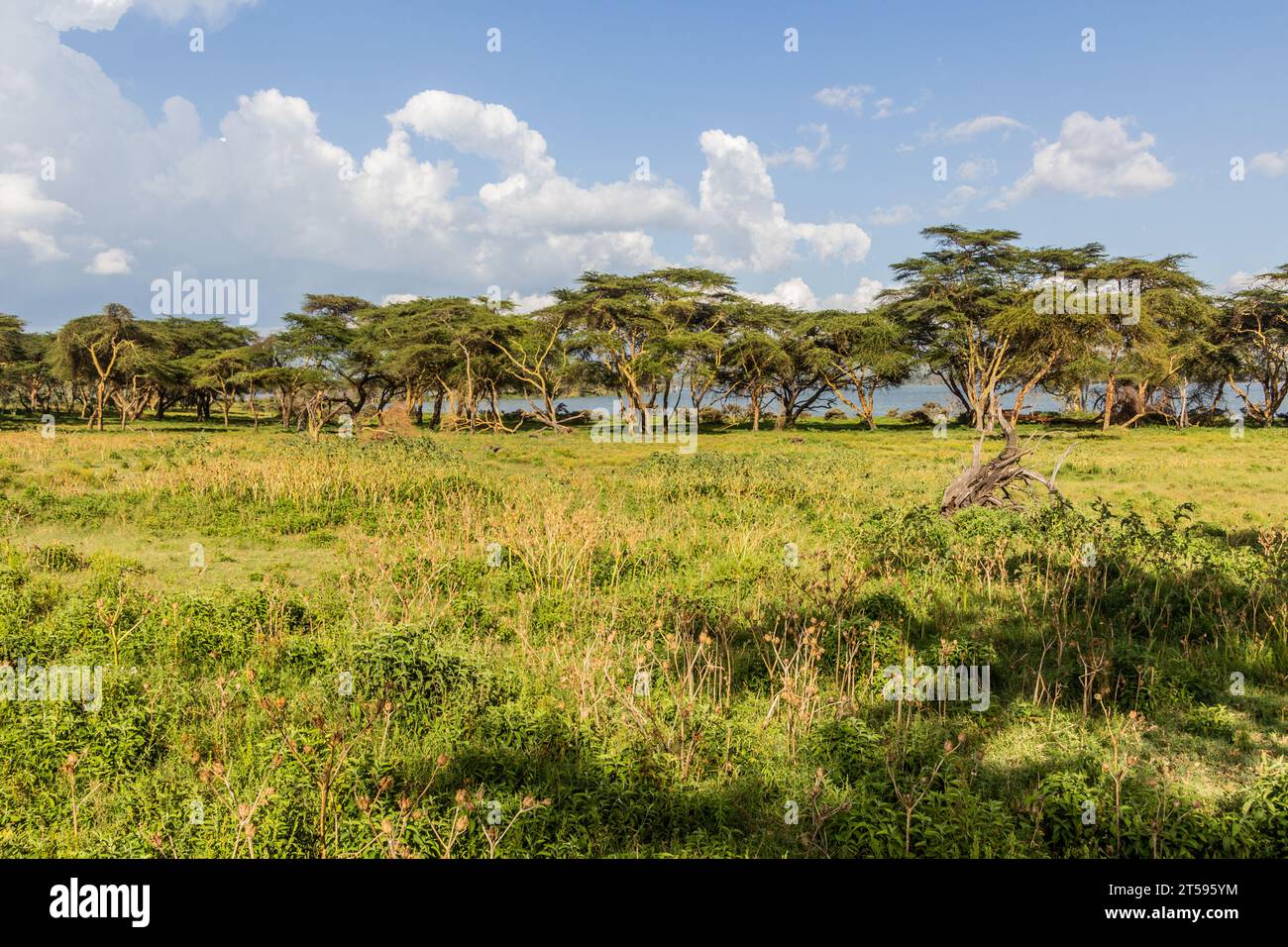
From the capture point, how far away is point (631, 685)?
5.55m

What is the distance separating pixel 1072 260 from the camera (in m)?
36.9

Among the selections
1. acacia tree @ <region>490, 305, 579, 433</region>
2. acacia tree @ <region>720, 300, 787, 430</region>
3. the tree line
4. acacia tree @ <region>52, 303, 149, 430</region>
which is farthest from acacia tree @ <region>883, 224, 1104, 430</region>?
acacia tree @ <region>52, 303, 149, 430</region>

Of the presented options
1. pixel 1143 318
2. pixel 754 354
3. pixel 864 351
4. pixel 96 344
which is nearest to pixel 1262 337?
pixel 1143 318

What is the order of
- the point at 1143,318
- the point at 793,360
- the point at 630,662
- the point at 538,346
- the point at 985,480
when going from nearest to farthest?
1. the point at 630,662
2. the point at 985,480
3. the point at 1143,318
4. the point at 538,346
5. the point at 793,360

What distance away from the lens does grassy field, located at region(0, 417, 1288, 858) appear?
12.3 feet

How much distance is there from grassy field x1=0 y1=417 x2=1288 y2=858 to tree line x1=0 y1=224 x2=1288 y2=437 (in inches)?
1000

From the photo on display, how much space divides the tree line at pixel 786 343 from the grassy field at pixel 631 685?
2539 cm

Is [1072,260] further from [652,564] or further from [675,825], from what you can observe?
[675,825]

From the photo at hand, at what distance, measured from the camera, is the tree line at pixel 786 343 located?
35094mm

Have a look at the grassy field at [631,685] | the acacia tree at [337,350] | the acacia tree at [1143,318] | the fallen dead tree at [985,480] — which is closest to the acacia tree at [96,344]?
the acacia tree at [337,350]

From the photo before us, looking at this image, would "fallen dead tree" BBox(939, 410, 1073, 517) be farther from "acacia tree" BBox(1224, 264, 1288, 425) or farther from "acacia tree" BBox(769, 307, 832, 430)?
"acacia tree" BBox(1224, 264, 1288, 425)

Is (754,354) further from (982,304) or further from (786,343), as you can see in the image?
(982,304)

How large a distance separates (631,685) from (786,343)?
38.0m
